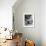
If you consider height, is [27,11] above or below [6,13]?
above

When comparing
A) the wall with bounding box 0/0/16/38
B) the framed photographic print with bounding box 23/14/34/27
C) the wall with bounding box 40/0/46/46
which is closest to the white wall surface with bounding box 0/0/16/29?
the wall with bounding box 0/0/16/38

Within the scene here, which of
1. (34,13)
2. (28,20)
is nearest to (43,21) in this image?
(34,13)

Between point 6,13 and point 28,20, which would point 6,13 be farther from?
point 28,20

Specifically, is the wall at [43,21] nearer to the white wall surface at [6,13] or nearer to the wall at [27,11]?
the wall at [27,11]

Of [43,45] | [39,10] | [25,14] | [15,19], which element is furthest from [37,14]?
[43,45]

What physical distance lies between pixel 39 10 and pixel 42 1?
1.44 ft

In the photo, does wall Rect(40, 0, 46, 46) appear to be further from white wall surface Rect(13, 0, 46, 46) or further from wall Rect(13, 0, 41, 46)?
wall Rect(13, 0, 41, 46)

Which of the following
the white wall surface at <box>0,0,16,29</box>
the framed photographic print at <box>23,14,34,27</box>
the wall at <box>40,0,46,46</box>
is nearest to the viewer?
the white wall surface at <box>0,0,16,29</box>

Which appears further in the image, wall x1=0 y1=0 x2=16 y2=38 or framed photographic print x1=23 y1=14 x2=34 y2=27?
framed photographic print x1=23 y1=14 x2=34 y2=27

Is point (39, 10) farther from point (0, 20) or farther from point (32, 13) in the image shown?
point (0, 20)

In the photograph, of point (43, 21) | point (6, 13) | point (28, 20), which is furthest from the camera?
point (28, 20)

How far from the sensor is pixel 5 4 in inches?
180

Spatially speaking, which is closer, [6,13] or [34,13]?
[6,13]

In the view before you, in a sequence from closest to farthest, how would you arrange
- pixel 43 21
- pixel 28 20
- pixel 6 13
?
pixel 6 13
pixel 43 21
pixel 28 20
